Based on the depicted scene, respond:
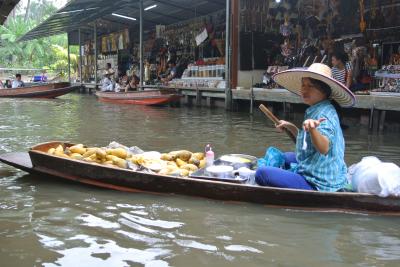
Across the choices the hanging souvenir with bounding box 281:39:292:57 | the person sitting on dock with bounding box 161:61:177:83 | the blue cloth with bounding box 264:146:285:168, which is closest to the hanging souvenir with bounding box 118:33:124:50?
the person sitting on dock with bounding box 161:61:177:83

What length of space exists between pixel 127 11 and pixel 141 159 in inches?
694

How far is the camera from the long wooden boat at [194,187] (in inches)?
171

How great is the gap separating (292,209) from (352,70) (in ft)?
26.7

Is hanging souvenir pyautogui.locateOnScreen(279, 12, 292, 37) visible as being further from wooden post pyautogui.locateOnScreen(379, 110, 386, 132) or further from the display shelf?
wooden post pyautogui.locateOnScreen(379, 110, 386, 132)

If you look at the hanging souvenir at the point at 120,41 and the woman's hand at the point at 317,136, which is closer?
the woman's hand at the point at 317,136

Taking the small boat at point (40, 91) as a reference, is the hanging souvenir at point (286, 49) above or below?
above

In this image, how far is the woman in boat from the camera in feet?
13.0

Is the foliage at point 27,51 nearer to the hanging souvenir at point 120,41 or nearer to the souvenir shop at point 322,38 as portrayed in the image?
the hanging souvenir at point 120,41

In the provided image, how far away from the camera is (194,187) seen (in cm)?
476

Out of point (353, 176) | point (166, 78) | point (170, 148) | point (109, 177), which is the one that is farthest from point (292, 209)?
point (166, 78)

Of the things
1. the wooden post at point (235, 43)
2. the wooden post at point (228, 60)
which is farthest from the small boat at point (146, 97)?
the wooden post at point (235, 43)

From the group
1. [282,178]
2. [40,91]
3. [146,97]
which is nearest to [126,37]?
[40,91]

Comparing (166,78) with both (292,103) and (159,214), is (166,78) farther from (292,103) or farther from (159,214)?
(159,214)

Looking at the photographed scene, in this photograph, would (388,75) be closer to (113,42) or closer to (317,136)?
(317,136)
